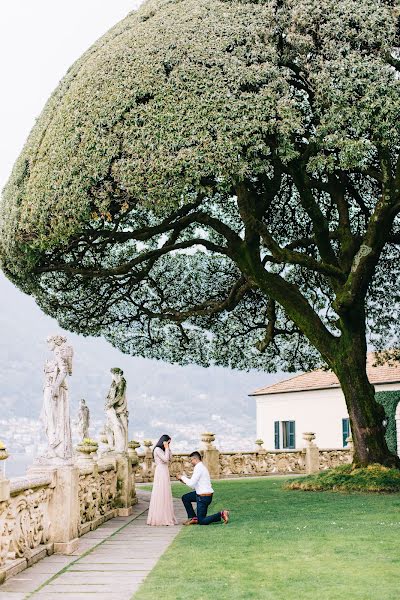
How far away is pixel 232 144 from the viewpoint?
14.3 meters

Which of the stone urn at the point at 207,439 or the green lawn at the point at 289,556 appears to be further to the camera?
the stone urn at the point at 207,439

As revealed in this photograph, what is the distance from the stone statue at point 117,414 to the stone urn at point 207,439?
973 cm

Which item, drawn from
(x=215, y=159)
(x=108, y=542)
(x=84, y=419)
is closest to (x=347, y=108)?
(x=215, y=159)

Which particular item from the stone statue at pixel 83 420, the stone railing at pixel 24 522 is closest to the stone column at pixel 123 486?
the stone statue at pixel 83 420

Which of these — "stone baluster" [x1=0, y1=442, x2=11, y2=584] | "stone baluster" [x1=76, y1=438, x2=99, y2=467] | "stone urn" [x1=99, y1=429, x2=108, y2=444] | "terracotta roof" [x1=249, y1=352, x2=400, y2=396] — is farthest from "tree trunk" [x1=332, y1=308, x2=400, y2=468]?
"terracotta roof" [x1=249, y1=352, x2=400, y2=396]

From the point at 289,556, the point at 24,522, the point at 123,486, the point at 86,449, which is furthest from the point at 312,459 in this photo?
the point at 24,522

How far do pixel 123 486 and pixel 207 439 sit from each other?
10996 mm

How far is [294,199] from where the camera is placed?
2178 cm

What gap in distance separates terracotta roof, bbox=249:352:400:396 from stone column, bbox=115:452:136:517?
19.9 m

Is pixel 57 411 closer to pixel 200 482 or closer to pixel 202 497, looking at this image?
pixel 200 482

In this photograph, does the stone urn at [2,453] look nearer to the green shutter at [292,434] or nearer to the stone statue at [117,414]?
the stone statue at [117,414]

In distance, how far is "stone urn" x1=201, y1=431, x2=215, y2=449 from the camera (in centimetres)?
2673

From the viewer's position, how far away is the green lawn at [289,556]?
24.9ft

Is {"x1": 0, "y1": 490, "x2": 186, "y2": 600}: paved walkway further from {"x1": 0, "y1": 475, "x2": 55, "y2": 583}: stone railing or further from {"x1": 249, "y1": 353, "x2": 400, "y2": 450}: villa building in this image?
{"x1": 249, "y1": 353, "x2": 400, "y2": 450}: villa building
